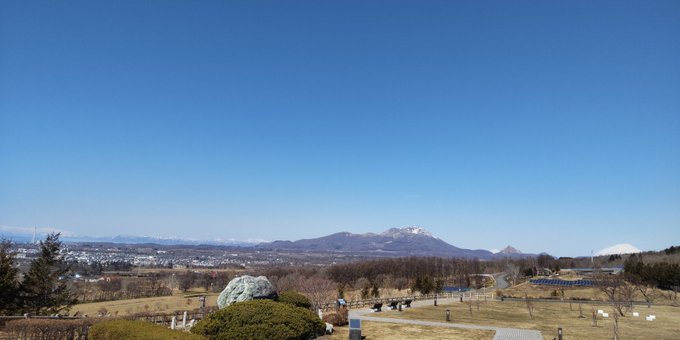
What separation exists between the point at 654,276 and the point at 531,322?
51.6 meters

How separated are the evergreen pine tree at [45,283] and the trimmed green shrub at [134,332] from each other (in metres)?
22.3

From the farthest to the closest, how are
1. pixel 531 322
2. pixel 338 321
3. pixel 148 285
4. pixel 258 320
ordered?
pixel 148 285 < pixel 531 322 < pixel 338 321 < pixel 258 320

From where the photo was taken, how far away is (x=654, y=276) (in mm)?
68750

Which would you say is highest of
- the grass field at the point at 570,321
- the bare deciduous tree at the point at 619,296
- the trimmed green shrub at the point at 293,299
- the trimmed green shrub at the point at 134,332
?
the trimmed green shrub at the point at 134,332

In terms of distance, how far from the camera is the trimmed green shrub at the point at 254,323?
615 inches

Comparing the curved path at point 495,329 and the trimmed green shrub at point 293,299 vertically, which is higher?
the trimmed green shrub at point 293,299

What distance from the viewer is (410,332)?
85.3ft

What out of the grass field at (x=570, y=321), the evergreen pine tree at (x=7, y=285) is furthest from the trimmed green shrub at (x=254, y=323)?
the evergreen pine tree at (x=7, y=285)

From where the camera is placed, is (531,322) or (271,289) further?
(531,322)

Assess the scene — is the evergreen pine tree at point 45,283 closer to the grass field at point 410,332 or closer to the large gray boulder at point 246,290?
the large gray boulder at point 246,290

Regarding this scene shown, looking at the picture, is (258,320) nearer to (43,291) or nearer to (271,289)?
(271,289)

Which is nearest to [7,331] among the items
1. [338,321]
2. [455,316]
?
[338,321]

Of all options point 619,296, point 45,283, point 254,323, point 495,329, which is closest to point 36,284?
point 45,283

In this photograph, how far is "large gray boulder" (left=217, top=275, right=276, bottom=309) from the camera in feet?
66.1
